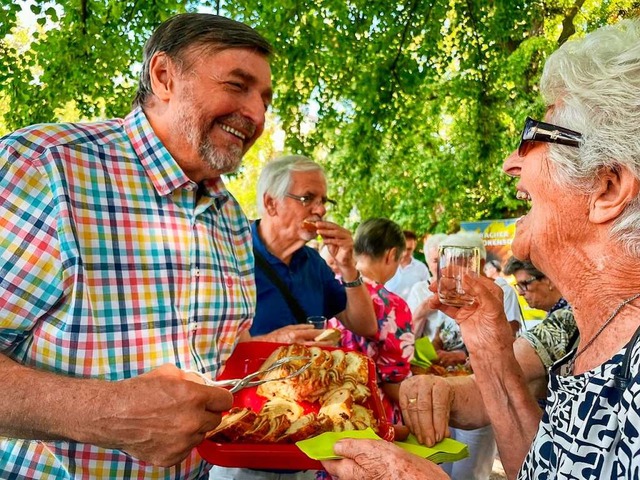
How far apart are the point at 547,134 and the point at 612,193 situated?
246 millimetres

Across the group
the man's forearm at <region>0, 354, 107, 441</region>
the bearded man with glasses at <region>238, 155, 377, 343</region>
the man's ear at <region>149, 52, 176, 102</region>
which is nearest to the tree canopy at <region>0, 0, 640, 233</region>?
the bearded man with glasses at <region>238, 155, 377, 343</region>

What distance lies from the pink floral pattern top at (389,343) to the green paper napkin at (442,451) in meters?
1.68

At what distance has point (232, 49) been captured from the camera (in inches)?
96.8

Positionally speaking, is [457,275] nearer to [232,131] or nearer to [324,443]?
[324,443]

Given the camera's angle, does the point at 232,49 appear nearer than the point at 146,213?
No

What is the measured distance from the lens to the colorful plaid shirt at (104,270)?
1.80 m

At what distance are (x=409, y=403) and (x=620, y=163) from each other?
120 centimetres

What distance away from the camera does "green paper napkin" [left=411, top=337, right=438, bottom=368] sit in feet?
15.2

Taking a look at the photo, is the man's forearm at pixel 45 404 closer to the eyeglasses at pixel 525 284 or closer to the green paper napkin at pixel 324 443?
the green paper napkin at pixel 324 443

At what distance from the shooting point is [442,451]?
2.01 meters

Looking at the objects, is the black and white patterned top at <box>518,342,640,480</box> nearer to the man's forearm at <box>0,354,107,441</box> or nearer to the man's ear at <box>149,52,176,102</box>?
the man's forearm at <box>0,354,107,441</box>

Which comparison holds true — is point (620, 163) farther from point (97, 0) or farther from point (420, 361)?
point (97, 0)

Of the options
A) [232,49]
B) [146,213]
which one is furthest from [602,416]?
[232,49]

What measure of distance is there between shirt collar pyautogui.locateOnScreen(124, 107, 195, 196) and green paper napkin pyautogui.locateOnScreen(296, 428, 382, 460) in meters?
1.01
